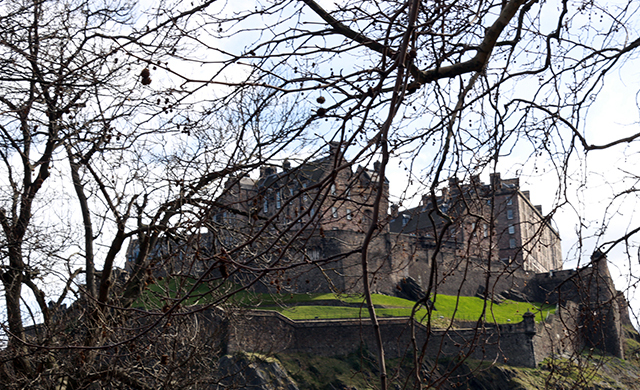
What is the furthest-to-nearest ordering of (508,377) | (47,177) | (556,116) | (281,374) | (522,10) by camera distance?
(508,377) < (281,374) < (47,177) < (522,10) < (556,116)

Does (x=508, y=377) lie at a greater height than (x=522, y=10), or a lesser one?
lesser

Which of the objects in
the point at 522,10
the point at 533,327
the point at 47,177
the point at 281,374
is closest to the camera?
the point at 522,10

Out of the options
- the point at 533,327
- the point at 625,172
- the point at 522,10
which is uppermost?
the point at 522,10

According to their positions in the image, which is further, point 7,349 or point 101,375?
point 7,349

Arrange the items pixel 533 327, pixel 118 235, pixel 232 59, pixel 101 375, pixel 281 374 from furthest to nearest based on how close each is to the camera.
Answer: pixel 533 327 → pixel 281 374 → pixel 118 235 → pixel 101 375 → pixel 232 59

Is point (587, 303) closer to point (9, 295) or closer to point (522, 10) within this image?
point (522, 10)

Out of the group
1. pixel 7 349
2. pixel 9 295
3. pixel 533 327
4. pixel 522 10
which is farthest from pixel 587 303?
pixel 533 327

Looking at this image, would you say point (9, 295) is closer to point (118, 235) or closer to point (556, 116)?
point (118, 235)

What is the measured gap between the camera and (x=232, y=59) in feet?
8.77

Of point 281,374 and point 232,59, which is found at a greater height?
point 232,59

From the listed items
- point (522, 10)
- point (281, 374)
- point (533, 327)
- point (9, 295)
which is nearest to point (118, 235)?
point (9, 295)

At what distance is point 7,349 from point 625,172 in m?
9.80

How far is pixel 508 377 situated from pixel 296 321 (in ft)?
34.7

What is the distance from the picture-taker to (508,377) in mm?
30500
